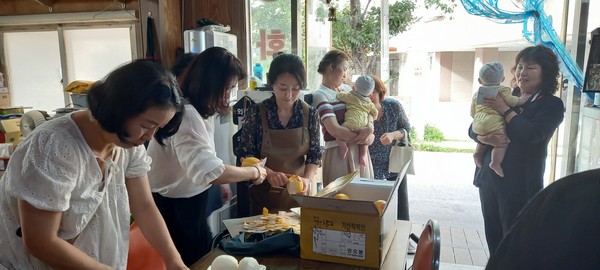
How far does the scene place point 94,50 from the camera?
4.54 m

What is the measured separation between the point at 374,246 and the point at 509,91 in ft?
4.46

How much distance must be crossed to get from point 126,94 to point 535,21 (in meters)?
2.43

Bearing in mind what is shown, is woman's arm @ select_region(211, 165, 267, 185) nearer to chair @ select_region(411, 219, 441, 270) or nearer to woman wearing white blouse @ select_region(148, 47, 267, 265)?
woman wearing white blouse @ select_region(148, 47, 267, 265)

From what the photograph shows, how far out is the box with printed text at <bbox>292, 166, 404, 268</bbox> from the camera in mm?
1231

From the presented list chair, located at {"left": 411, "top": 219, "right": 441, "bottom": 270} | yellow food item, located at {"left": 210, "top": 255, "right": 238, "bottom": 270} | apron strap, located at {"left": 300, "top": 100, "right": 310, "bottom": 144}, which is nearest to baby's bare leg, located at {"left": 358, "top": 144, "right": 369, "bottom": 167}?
apron strap, located at {"left": 300, "top": 100, "right": 310, "bottom": 144}

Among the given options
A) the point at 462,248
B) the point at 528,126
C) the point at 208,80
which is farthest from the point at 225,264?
the point at 462,248

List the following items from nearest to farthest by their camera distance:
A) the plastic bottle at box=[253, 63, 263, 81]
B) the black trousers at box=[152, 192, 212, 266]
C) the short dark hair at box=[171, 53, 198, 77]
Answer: the black trousers at box=[152, 192, 212, 266]
the short dark hair at box=[171, 53, 198, 77]
the plastic bottle at box=[253, 63, 263, 81]

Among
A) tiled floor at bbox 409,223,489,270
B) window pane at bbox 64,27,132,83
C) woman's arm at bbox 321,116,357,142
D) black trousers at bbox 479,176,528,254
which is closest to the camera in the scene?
black trousers at bbox 479,176,528,254

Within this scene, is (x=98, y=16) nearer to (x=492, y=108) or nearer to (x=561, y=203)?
(x=492, y=108)

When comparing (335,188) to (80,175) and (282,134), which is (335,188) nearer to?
(282,134)

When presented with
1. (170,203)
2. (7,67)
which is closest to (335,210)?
(170,203)

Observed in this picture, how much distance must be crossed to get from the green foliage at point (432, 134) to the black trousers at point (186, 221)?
17.7 feet

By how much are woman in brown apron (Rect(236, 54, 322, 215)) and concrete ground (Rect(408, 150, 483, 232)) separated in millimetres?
2064

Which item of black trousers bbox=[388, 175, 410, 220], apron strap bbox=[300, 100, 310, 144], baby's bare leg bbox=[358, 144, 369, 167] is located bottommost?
black trousers bbox=[388, 175, 410, 220]
